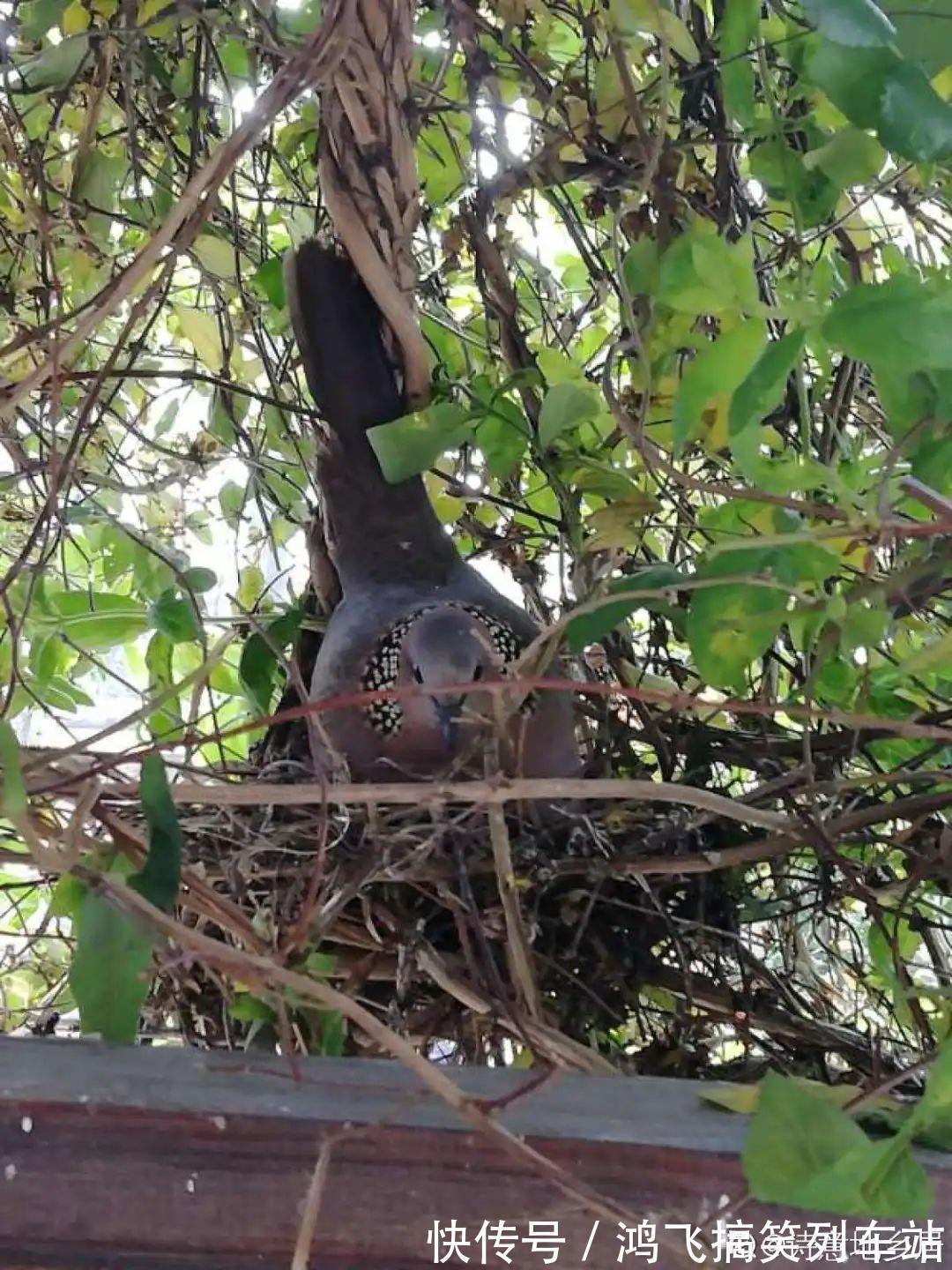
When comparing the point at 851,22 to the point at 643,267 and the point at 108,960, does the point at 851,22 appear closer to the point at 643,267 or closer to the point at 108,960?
the point at 643,267

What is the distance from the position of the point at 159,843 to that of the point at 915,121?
386mm

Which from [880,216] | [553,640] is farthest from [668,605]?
[880,216]

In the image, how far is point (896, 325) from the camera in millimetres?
438

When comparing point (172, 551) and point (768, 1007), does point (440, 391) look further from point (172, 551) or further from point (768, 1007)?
point (768, 1007)

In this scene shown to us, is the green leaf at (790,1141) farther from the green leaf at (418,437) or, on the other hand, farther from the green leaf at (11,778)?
the green leaf at (418,437)

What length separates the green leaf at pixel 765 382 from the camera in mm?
477

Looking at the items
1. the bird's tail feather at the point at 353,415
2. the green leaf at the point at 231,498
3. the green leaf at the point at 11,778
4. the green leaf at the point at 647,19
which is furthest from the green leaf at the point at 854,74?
the green leaf at the point at 231,498

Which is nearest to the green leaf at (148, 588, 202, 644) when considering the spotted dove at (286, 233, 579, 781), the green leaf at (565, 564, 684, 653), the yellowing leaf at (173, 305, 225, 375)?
the spotted dove at (286, 233, 579, 781)

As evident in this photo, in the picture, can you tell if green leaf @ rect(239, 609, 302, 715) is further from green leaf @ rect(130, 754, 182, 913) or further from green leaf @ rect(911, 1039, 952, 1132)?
green leaf @ rect(911, 1039, 952, 1132)

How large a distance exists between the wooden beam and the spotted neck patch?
0.50 metres

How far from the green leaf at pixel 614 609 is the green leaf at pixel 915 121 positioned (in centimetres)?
23

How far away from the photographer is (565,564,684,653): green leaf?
24.2 inches

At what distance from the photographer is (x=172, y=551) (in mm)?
1087

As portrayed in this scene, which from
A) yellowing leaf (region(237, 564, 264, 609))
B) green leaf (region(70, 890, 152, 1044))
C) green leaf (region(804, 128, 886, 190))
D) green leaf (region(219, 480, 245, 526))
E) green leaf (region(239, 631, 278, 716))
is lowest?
green leaf (region(70, 890, 152, 1044))
